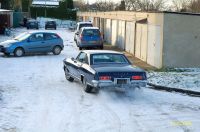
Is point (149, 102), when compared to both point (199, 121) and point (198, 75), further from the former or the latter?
point (198, 75)

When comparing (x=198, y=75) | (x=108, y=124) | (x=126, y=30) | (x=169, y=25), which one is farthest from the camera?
(x=126, y=30)

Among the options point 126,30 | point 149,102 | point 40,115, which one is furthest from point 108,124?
point 126,30

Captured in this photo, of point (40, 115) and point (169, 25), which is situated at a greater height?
point (169, 25)

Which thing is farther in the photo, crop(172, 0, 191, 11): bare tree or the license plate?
crop(172, 0, 191, 11): bare tree

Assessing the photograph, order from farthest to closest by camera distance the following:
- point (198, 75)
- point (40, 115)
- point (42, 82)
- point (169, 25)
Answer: point (169, 25) < point (198, 75) < point (42, 82) < point (40, 115)

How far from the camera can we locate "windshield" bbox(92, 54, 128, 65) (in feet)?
51.1

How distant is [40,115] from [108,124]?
1.88 metres

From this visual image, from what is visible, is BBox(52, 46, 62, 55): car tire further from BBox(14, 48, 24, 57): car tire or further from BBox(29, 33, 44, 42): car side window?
BBox(14, 48, 24, 57): car tire

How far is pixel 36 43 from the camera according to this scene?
90.0ft

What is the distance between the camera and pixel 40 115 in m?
11.9

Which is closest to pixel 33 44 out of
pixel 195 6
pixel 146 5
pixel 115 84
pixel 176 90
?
pixel 176 90

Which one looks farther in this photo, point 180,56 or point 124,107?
point 180,56

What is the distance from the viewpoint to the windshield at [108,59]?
15.6 meters

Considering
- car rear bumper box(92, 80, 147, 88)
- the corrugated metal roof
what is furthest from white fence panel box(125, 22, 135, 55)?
the corrugated metal roof
